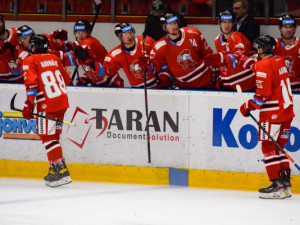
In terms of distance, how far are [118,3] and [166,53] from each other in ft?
5.59

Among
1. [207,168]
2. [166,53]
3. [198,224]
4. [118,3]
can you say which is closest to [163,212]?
[198,224]

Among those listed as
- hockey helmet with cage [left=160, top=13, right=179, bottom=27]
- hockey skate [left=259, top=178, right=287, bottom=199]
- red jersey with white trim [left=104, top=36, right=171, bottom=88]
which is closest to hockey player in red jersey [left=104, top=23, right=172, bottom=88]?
red jersey with white trim [left=104, top=36, right=171, bottom=88]

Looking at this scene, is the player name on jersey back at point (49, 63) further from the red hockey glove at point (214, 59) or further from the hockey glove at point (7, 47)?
the red hockey glove at point (214, 59)

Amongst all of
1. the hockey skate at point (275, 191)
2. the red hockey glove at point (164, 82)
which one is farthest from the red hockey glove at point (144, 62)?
the hockey skate at point (275, 191)

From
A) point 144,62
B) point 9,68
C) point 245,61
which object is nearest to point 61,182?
point 144,62

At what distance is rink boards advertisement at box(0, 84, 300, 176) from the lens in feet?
21.2

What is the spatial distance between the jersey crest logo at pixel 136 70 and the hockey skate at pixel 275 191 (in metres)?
1.62

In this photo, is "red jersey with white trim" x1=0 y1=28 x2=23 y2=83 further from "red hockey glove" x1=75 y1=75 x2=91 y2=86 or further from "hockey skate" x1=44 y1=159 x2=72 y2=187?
"hockey skate" x1=44 y1=159 x2=72 y2=187

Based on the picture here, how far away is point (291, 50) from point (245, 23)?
24.2 inches

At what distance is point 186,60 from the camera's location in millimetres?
6816

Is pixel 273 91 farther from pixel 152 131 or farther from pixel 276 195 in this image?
pixel 152 131

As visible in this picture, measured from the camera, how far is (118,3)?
830cm

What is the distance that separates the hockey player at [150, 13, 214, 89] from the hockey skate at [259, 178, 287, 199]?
1.19m

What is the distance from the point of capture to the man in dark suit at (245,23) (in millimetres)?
7105
